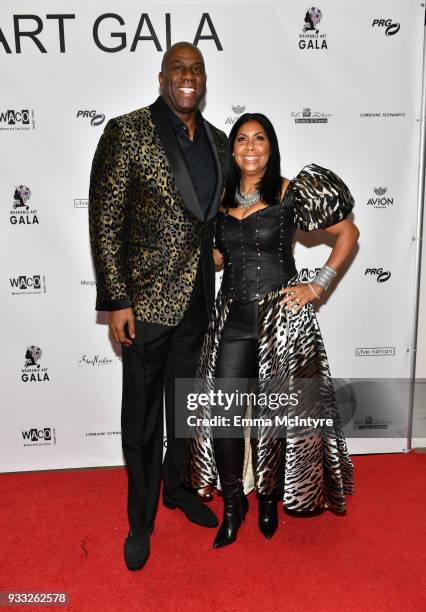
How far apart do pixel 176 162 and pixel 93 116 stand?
3.46 feet

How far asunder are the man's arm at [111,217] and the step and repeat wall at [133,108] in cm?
94

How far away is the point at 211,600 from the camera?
2.22 metres

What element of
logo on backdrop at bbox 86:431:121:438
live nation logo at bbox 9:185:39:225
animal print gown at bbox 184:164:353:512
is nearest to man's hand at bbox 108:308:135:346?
animal print gown at bbox 184:164:353:512

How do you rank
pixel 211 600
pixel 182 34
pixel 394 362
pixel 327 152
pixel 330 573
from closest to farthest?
pixel 211 600
pixel 330 573
pixel 182 34
pixel 327 152
pixel 394 362

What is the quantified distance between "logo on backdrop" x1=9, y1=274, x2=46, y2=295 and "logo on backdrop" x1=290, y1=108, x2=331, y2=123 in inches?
69.7

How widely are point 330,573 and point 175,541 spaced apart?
74 centimetres

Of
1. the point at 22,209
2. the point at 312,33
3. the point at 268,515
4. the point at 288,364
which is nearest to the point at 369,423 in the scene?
the point at 268,515

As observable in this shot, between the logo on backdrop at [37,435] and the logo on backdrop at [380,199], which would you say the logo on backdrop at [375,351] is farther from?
the logo on backdrop at [37,435]

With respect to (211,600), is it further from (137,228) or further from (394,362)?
(394,362)

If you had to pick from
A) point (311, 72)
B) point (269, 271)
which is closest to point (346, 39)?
point (311, 72)

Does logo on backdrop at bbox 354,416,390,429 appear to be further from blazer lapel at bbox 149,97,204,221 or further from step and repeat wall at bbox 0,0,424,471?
blazer lapel at bbox 149,97,204,221

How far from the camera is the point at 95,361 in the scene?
3.36m

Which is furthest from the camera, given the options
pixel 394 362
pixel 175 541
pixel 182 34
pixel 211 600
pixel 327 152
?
pixel 394 362

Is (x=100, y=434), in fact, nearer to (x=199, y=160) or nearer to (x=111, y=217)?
(x=111, y=217)
